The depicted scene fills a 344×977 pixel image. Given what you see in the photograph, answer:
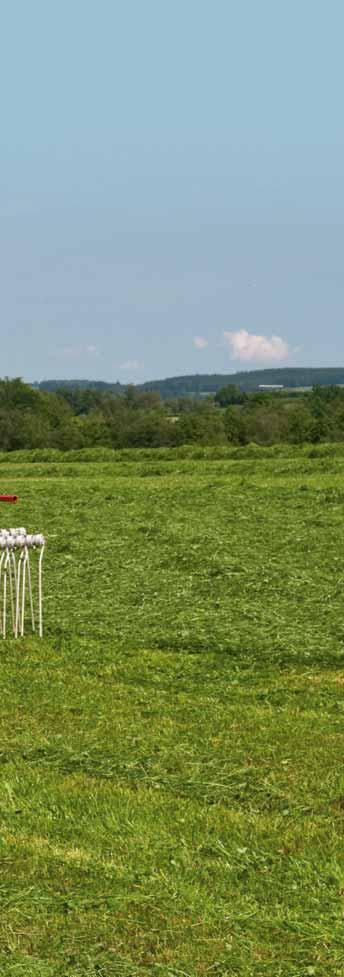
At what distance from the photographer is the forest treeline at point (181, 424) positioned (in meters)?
31.1

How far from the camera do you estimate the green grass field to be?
4023 millimetres

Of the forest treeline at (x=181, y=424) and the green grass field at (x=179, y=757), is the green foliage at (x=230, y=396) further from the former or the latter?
the green grass field at (x=179, y=757)

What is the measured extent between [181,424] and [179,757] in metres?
27.4

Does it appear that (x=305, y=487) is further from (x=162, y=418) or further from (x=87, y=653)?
(x=162, y=418)

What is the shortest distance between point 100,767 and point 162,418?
28.5 meters

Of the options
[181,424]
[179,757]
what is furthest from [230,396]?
[179,757]

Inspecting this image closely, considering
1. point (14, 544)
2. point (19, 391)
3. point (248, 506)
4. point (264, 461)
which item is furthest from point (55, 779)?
point (19, 391)

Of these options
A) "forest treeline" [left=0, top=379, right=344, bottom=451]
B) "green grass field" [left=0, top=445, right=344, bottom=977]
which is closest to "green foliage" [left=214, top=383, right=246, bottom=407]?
"forest treeline" [left=0, top=379, right=344, bottom=451]

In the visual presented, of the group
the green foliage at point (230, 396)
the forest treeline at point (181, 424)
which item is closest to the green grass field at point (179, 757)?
the forest treeline at point (181, 424)

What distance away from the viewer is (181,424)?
108 feet

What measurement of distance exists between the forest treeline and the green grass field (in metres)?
16.5

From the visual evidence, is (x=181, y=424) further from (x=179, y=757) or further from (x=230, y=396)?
(x=179, y=757)

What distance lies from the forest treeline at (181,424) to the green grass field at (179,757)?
1645 cm

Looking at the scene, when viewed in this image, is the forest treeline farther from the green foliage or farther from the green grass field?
the green grass field
